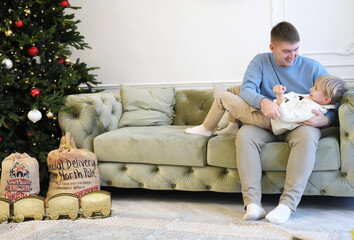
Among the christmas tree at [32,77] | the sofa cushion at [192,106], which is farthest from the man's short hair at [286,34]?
the christmas tree at [32,77]

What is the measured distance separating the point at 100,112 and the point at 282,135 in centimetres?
129

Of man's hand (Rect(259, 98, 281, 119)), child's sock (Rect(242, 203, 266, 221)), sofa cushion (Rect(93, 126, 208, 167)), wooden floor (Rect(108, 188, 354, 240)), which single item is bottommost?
wooden floor (Rect(108, 188, 354, 240))

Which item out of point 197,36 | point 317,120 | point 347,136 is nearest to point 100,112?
point 197,36

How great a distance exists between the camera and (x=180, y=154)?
2664 millimetres

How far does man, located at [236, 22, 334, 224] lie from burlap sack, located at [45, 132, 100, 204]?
956 mm

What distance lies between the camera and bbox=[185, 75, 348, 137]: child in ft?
7.75

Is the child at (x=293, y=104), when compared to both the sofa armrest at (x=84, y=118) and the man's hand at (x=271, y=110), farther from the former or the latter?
the sofa armrest at (x=84, y=118)

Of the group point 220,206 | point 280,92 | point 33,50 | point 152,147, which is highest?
point 33,50

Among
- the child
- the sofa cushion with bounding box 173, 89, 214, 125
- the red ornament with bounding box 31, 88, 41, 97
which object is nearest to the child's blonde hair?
the child

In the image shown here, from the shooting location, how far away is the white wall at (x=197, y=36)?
3408 mm

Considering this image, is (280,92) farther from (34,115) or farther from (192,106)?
(34,115)

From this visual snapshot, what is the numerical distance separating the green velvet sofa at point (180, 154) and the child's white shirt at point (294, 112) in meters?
0.09

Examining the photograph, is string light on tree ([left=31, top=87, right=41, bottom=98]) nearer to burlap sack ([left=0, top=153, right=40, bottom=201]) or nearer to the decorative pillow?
burlap sack ([left=0, top=153, right=40, bottom=201])

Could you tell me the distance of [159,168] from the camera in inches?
109
